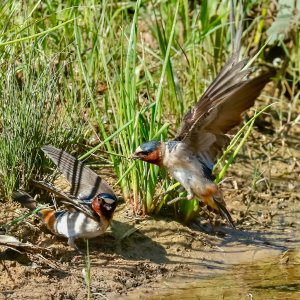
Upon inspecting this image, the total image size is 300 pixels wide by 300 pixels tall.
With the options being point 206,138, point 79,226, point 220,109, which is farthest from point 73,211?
point 220,109

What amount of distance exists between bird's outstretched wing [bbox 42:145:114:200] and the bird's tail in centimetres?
28

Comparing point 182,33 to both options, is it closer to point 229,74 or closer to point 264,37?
point 264,37

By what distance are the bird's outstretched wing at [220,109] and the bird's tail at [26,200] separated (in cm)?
99

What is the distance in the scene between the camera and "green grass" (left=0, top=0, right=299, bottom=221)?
6.27m

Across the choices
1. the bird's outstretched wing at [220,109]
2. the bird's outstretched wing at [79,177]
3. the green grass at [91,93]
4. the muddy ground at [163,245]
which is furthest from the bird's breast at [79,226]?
the bird's outstretched wing at [220,109]

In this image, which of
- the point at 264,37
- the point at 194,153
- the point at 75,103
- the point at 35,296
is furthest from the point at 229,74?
the point at 264,37

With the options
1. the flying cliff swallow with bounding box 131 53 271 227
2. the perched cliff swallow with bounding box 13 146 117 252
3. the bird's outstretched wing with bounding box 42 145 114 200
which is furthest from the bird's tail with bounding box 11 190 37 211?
the flying cliff swallow with bounding box 131 53 271 227

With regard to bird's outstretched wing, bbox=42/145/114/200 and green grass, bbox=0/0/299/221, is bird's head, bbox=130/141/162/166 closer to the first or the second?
green grass, bbox=0/0/299/221

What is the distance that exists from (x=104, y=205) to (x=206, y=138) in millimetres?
762

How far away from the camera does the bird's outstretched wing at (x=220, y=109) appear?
18.8 ft

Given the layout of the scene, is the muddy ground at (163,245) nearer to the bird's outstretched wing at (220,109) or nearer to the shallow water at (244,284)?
the shallow water at (244,284)

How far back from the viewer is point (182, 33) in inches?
336

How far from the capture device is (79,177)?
6.40 m

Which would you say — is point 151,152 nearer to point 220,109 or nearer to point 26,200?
point 220,109
